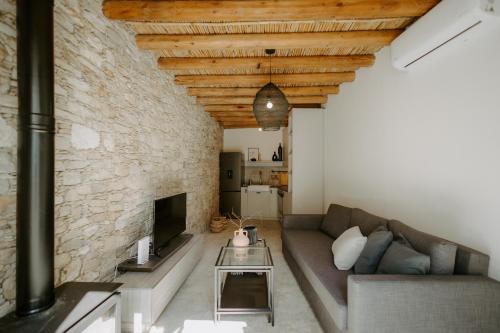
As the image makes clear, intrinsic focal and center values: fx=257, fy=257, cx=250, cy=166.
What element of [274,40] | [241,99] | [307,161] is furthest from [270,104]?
[307,161]

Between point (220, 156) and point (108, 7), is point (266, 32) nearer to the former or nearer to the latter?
point (108, 7)

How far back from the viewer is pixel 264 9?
218cm

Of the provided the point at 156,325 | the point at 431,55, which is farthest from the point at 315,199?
the point at 156,325

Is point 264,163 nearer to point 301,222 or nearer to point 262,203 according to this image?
point 262,203

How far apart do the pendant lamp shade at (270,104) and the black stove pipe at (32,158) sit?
66.3 inches

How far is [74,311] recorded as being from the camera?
1372 mm

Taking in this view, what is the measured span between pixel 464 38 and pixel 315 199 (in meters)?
3.74

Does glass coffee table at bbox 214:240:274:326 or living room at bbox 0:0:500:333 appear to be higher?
living room at bbox 0:0:500:333

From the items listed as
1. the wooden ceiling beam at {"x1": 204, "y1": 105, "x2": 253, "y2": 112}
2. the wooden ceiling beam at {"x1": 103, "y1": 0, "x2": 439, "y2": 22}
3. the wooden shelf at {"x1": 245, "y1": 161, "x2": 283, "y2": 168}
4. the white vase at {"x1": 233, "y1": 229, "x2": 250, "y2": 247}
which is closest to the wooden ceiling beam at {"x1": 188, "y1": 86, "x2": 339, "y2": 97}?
the wooden ceiling beam at {"x1": 204, "y1": 105, "x2": 253, "y2": 112}

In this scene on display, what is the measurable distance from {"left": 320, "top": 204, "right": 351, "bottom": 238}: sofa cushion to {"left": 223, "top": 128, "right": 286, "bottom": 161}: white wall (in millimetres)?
4025

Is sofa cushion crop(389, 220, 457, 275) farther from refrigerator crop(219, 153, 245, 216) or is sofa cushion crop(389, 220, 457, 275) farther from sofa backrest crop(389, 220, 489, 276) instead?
refrigerator crop(219, 153, 245, 216)

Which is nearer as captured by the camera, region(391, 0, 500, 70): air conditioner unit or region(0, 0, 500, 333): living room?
region(0, 0, 500, 333): living room

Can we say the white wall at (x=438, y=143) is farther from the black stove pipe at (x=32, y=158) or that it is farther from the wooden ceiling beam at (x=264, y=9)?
the black stove pipe at (x=32, y=158)

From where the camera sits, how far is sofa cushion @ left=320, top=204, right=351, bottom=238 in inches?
131
